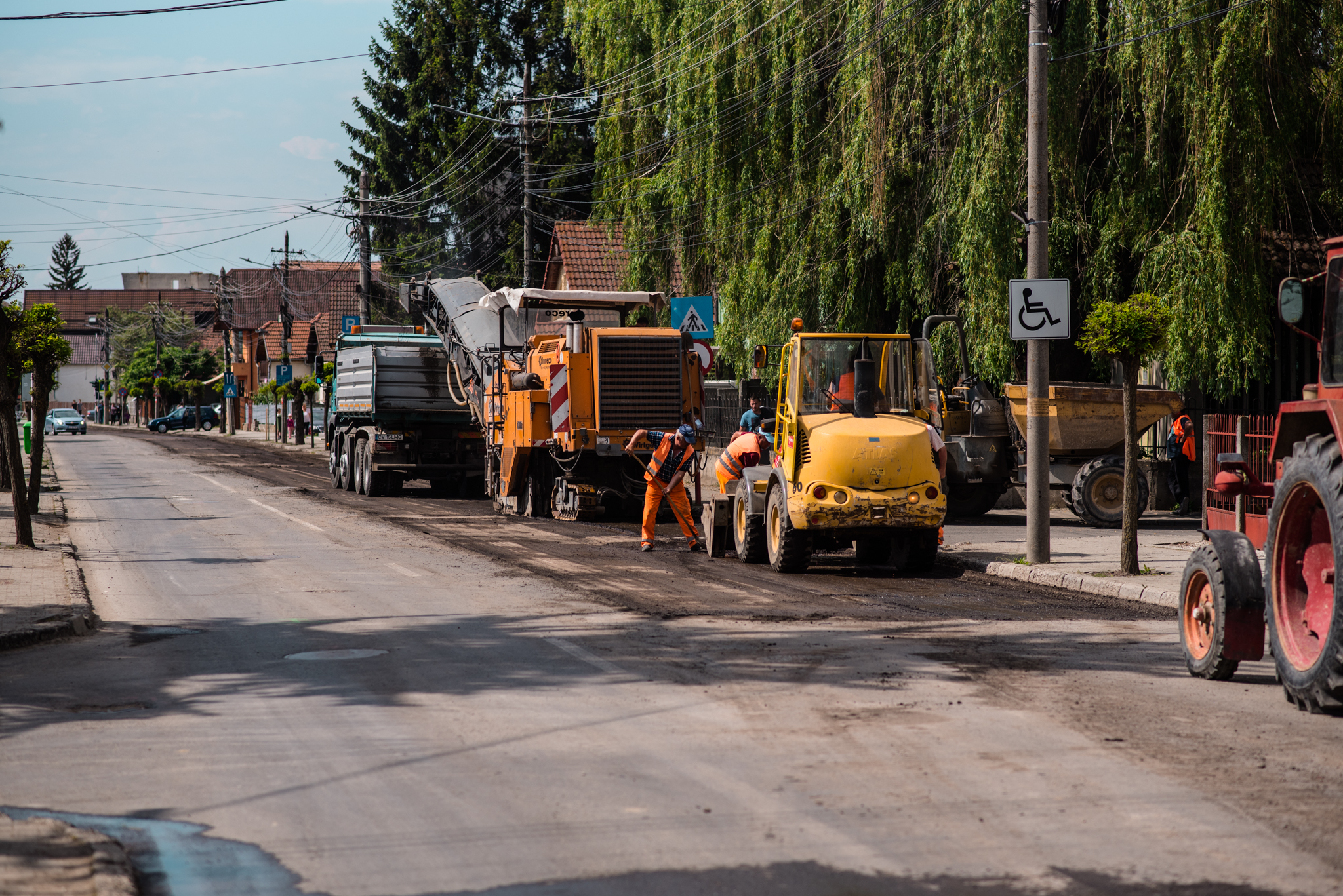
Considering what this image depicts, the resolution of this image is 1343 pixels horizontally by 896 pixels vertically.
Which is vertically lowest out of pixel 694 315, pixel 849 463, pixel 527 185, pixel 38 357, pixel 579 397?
pixel 849 463

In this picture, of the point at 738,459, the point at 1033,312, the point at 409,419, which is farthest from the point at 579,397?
the point at 1033,312

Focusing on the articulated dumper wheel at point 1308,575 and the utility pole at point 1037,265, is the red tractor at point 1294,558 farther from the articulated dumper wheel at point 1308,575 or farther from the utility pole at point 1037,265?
the utility pole at point 1037,265

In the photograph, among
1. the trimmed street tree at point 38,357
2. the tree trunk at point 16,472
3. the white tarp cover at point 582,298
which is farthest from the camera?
the white tarp cover at point 582,298

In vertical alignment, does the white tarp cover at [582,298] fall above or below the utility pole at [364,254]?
below

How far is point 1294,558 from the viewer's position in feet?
27.0

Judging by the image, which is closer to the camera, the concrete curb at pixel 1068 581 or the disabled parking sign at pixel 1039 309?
the concrete curb at pixel 1068 581

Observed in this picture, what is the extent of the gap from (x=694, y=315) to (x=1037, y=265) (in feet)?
24.6

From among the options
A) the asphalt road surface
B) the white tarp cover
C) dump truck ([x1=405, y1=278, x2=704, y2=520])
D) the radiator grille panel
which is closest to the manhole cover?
the asphalt road surface

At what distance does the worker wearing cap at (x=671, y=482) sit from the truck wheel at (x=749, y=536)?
4.72 feet

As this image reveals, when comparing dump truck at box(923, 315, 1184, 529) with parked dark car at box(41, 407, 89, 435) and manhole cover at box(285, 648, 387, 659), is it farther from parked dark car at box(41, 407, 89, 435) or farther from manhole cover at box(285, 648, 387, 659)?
parked dark car at box(41, 407, 89, 435)

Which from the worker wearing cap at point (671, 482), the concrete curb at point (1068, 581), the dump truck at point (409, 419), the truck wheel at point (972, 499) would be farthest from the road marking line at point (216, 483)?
the concrete curb at point (1068, 581)

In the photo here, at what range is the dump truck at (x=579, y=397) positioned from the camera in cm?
2106

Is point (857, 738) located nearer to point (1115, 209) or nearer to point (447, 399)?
point (1115, 209)

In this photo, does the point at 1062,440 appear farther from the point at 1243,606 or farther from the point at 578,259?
the point at 578,259
